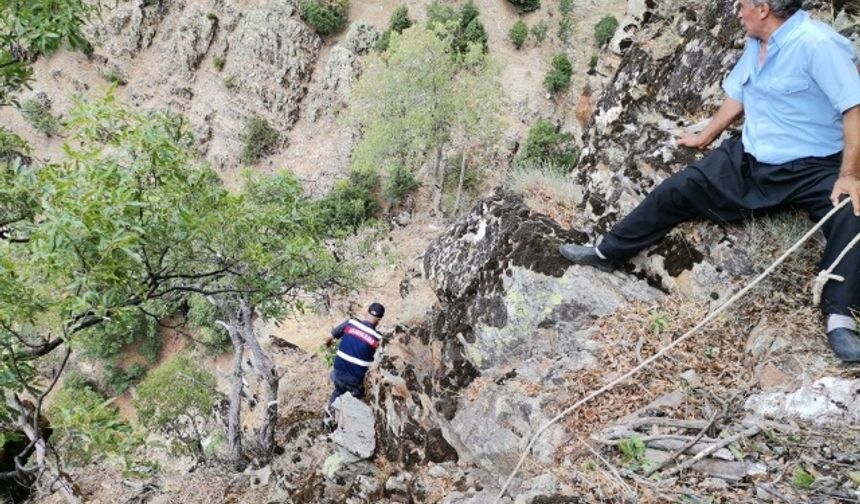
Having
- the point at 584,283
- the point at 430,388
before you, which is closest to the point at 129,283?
the point at 430,388

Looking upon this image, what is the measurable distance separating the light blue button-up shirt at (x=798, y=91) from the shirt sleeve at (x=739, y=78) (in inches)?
0.5

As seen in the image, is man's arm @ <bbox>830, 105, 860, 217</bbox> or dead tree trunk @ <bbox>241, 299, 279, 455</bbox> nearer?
man's arm @ <bbox>830, 105, 860, 217</bbox>

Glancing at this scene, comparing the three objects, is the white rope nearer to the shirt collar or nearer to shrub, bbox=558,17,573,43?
the shirt collar

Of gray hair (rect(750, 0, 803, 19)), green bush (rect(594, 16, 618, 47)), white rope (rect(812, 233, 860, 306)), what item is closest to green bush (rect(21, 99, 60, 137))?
green bush (rect(594, 16, 618, 47))

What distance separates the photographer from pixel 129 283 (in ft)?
12.3

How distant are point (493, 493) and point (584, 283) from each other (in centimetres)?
203

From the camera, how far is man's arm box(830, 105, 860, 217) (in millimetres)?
3340

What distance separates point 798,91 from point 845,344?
1.66m

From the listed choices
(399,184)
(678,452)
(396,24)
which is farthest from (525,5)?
(678,452)

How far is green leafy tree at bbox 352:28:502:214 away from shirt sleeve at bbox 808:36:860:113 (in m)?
17.4

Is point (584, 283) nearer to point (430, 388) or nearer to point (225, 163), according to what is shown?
point (430, 388)

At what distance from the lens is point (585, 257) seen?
203 inches

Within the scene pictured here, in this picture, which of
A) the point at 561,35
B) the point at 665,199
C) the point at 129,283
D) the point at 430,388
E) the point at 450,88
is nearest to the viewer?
the point at 129,283

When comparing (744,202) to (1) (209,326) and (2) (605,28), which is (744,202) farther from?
(2) (605,28)
